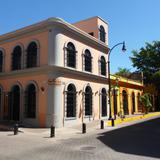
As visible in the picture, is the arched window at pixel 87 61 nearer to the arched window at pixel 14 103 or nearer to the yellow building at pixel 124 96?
the yellow building at pixel 124 96

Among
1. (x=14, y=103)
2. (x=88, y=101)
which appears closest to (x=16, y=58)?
(x=14, y=103)

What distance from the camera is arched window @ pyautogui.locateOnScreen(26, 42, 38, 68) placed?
22.4 meters

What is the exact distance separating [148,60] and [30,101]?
3518 cm

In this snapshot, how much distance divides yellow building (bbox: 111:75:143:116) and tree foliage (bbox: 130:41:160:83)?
7.29 meters

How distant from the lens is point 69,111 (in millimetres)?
22359

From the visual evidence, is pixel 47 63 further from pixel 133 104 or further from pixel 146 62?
pixel 146 62

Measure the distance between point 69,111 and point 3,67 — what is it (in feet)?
29.6

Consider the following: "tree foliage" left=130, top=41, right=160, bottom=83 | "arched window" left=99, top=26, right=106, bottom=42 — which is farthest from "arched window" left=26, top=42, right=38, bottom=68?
"tree foliage" left=130, top=41, right=160, bottom=83

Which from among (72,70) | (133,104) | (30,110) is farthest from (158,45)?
→ (30,110)

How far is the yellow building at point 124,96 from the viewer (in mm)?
32428

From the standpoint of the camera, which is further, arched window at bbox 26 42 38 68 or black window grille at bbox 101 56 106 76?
black window grille at bbox 101 56 106 76

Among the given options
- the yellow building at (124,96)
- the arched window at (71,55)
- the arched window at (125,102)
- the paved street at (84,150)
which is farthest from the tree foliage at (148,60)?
the paved street at (84,150)

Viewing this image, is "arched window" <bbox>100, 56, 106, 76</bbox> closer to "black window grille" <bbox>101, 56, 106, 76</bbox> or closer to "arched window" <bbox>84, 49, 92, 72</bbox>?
"black window grille" <bbox>101, 56, 106, 76</bbox>

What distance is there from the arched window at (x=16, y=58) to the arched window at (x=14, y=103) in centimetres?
211
